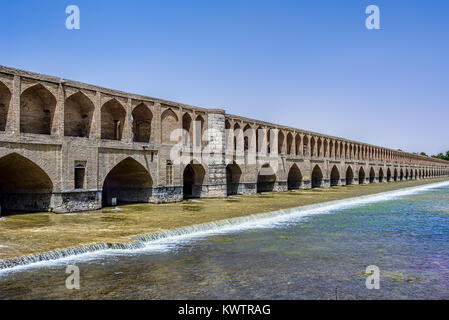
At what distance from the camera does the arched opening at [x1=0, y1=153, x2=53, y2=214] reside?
14.8 metres

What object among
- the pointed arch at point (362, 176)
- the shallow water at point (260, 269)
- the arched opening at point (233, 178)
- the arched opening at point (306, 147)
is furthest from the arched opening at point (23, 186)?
the pointed arch at point (362, 176)

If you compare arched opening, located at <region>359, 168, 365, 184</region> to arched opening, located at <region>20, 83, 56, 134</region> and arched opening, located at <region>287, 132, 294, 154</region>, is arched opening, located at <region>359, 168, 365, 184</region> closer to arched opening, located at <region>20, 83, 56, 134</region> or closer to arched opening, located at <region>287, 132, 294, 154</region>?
arched opening, located at <region>287, 132, 294, 154</region>

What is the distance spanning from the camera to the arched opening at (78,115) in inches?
671

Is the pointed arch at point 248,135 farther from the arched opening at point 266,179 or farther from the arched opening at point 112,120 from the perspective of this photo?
the arched opening at point 112,120

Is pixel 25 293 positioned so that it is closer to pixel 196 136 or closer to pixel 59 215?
pixel 59 215

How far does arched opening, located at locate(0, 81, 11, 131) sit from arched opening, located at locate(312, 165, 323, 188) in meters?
30.3

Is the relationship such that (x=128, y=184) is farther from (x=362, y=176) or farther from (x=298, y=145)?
(x=362, y=176)

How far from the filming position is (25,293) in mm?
6188

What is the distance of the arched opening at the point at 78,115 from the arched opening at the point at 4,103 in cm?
277

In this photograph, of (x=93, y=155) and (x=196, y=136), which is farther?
(x=196, y=136)

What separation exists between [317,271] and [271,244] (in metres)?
2.63

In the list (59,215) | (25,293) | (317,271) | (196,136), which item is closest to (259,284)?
(317,271)
